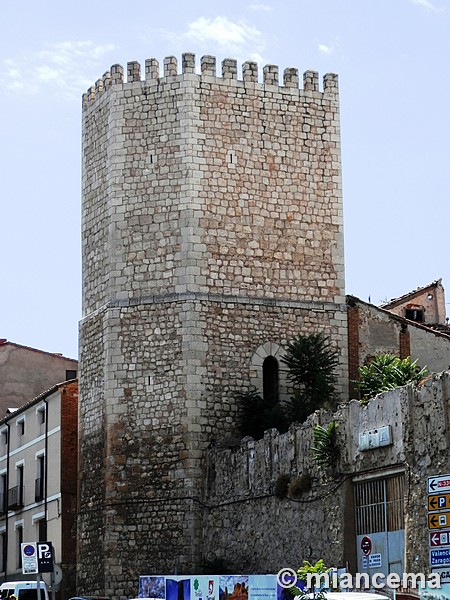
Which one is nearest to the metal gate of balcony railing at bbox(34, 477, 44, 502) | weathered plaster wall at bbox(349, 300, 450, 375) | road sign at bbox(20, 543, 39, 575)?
road sign at bbox(20, 543, 39, 575)

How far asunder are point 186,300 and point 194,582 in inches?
→ 391

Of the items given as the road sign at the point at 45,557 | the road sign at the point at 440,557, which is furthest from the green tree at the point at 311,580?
the road sign at the point at 45,557

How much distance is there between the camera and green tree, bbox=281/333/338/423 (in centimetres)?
3303

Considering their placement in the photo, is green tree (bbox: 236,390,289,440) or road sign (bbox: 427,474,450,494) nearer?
road sign (bbox: 427,474,450,494)

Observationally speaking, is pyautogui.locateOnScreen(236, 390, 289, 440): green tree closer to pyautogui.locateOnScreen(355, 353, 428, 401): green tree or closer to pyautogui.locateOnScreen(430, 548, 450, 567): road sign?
pyautogui.locateOnScreen(355, 353, 428, 401): green tree

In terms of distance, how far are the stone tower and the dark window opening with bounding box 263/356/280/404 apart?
0.30 m

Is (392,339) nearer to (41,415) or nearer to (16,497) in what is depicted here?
(41,415)

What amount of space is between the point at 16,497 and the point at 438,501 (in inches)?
903

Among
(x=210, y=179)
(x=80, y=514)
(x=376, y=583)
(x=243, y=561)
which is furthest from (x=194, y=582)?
(x=210, y=179)

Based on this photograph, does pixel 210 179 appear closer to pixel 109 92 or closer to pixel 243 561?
pixel 109 92

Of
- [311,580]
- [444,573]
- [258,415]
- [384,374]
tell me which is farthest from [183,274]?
[444,573]

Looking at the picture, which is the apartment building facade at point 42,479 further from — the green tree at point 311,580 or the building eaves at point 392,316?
the green tree at point 311,580

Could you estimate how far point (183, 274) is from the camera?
3338cm

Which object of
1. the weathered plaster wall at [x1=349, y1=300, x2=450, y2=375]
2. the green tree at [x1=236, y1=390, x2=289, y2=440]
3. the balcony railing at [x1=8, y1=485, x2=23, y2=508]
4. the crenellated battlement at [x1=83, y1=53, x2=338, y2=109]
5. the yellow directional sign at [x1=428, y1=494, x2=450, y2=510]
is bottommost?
the yellow directional sign at [x1=428, y1=494, x2=450, y2=510]
